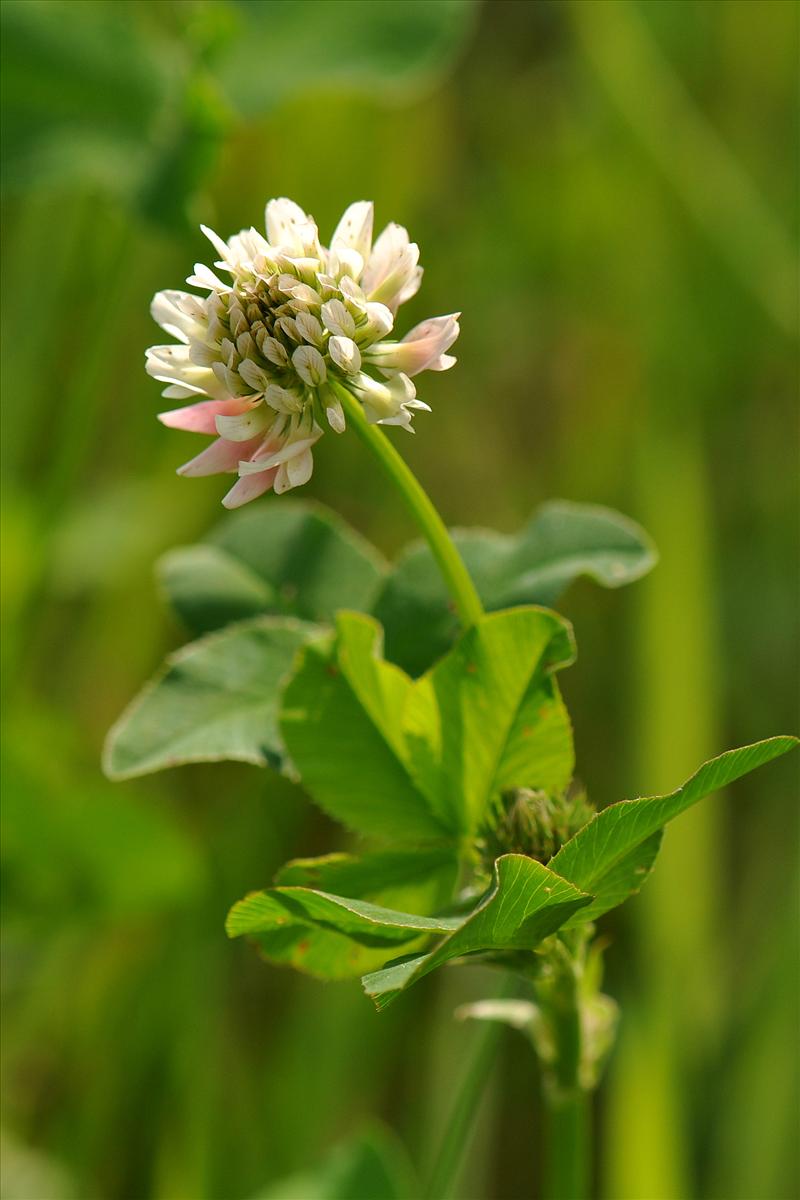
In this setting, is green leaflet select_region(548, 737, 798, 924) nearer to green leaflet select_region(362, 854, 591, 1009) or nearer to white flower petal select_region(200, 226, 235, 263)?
green leaflet select_region(362, 854, 591, 1009)

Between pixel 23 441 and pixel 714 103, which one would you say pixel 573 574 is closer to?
pixel 23 441

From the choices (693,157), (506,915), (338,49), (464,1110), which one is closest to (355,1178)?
(464,1110)

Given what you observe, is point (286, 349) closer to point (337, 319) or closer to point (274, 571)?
point (337, 319)

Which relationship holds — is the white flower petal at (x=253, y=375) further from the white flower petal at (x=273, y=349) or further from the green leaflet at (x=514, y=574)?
the green leaflet at (x=514, y=574)

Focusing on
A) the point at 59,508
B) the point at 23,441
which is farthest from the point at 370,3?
the point at 23,441

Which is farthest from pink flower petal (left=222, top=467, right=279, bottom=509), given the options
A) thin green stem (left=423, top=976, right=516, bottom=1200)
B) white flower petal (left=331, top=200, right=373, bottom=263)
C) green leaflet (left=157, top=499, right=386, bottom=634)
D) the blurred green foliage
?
the blurred green foliage

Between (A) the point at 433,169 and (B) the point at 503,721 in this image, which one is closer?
(B) the point at 503,721
